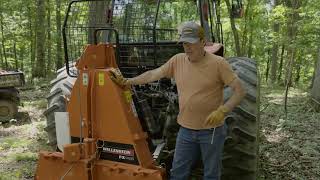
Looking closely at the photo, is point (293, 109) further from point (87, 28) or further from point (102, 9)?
point (87, 28)

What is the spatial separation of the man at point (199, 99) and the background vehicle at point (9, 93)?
633cm

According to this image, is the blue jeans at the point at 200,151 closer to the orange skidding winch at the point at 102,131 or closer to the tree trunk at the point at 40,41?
the orange skidding winch at the point at 102,131

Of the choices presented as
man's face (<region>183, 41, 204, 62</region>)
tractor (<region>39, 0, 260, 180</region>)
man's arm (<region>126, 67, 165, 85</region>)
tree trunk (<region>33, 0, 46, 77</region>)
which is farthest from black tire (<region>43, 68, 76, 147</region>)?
tree trunk (<region>33, 0, 46, 77</region>)

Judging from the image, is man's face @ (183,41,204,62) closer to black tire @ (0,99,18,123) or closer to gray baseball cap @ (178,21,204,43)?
gray baseball cap @ (178,21,204,43)

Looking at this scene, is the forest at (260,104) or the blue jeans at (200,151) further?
the forest at (260,104)

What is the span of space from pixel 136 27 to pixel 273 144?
308cm

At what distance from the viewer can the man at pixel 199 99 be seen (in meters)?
3.58

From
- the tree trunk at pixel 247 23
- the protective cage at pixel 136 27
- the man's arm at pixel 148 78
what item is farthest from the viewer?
the tree trunk at pixel 247 23

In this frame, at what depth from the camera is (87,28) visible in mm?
4973

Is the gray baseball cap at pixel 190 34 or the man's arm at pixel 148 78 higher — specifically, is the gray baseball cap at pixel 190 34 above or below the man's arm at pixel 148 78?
above

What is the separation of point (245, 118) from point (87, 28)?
2.00m

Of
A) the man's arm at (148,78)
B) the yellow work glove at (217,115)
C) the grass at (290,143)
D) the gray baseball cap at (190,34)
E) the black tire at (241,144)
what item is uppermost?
the gray baseball cap at (190,34)

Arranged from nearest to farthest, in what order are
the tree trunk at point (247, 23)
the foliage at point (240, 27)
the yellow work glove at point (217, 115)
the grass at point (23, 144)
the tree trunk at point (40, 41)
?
the yellow work glove at point (217, 115), the foliage at point (240, 27), the grass at point (23, 144), the tree trunk at point (40, 41), the tree trunk at point (247, 23)

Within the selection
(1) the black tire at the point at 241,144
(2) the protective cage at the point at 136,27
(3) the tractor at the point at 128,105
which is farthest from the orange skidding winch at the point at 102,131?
(2) the protective cage at the point at 136,27
